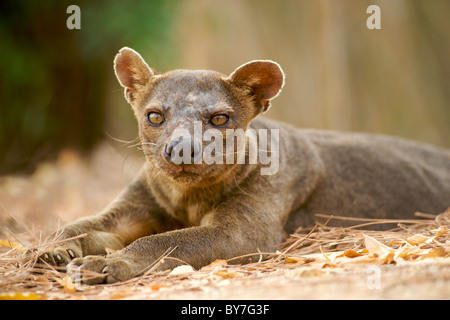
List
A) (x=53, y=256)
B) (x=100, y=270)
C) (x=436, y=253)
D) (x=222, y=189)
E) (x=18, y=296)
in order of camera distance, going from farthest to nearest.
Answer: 1. (x=222, y=189)
2. (x=53, y=256)
3. (x=100, y=270)
4. (x=436, y=253)
5. (x=18, y=296)

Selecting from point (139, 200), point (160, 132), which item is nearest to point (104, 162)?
point (139, 200)

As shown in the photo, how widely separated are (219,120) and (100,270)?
137 cm

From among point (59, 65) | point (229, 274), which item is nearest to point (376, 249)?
point (229, 274)

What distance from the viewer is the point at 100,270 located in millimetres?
3062

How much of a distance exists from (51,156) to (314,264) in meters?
6.80

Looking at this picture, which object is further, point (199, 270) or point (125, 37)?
point (125, 37)

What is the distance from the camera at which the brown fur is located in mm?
3418

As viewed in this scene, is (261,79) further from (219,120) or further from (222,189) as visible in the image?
(222,189)

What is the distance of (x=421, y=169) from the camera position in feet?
17.4

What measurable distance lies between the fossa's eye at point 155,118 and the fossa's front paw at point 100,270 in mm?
→ 1099

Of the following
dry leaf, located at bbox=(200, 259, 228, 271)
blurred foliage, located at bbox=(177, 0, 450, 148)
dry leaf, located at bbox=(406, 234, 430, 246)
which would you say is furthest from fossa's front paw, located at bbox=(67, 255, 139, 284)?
blurred foliage, located at bbox=(177, 0, 450, 148)

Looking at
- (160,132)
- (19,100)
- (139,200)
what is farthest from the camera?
(19,100)

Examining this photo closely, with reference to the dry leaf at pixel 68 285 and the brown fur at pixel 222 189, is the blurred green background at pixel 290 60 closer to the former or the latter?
the brown fur at pixel 222 189
